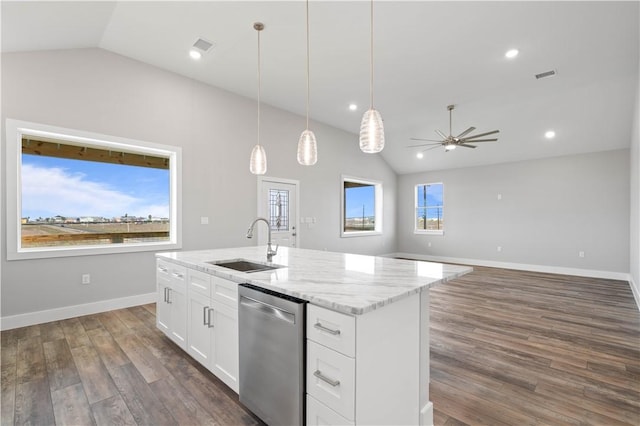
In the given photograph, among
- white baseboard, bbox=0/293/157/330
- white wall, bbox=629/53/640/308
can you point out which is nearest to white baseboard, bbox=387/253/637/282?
white wall, bbox=629/53/640/308

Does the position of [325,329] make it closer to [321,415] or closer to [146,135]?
[321,415]

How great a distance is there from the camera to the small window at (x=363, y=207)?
790 cm

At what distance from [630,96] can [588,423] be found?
5.44 m

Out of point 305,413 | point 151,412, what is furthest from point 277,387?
point 151,412

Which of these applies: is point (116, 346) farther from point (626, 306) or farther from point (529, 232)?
point (529, 232)

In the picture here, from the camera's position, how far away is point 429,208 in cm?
858

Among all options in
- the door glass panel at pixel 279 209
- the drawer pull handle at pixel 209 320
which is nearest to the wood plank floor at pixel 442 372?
the drawer pull handle at pixel 209 320

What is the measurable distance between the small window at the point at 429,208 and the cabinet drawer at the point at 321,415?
7.67m

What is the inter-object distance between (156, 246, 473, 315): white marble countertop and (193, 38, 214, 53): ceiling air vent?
2.62 m

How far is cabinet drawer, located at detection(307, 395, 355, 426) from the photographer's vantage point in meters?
1.30

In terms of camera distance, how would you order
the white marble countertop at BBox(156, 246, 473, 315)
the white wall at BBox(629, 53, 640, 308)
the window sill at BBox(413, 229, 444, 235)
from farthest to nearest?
1. the window sill at BBox(413, 229, 444, 235)
2. the white wall at BBox(629, 53, 640, 308)
3. the white marble countertop at BBox(156, 246, 473, 315)

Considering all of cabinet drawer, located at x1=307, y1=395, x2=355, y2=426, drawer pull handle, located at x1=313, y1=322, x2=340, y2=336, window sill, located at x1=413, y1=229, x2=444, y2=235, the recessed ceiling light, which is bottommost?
cabinet drawer, located at x1=307, y1=395, x2=355, y2=426

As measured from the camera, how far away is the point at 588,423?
1773mm

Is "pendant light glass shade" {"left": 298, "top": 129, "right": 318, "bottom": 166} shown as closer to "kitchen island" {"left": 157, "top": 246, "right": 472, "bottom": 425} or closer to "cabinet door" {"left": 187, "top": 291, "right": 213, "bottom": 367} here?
"kitchen island" {"left": 157, "top": 246, "right": 472, "bottom": 425}
